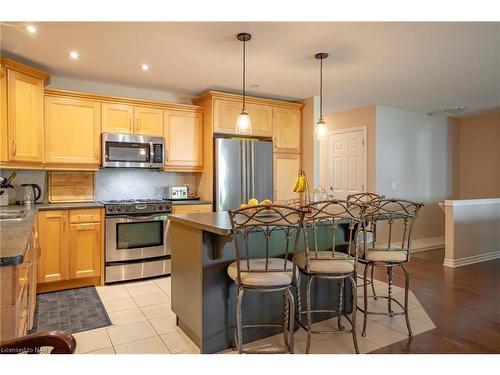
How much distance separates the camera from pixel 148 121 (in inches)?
168

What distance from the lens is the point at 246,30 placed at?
2711mm

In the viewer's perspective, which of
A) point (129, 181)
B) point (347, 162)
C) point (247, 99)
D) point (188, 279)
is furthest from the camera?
point (347, 162)

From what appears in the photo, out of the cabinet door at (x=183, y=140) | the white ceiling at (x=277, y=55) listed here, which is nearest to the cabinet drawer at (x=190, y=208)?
the cabinet door at (x=183, y=140)

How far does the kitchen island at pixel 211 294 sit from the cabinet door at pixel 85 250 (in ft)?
5.27

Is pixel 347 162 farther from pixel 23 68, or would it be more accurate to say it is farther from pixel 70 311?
pixel 23 68

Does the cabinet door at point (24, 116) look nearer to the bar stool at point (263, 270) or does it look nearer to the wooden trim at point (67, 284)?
the wooden trim at point (67, 284)

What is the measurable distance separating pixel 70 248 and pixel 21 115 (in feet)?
4.73

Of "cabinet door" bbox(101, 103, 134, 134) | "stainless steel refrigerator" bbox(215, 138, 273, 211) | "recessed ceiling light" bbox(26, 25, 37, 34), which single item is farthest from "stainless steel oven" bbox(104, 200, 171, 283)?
"recessed ceiling light" bbox(26, 25, 37, 34)

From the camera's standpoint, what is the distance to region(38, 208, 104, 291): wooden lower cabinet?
11.5 ft

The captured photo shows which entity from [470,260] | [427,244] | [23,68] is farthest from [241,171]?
[427,244]

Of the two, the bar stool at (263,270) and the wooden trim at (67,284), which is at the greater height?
the bar stool at (263,270)

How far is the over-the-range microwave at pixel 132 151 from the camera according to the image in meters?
4.00

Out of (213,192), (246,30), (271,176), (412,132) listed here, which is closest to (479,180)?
(412,132)

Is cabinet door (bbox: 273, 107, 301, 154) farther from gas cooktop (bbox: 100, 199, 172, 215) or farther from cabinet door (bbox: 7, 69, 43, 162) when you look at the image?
cabinet door (bbox: 7, 69, 43, 162)
